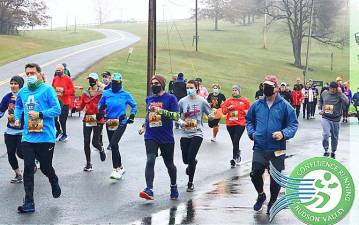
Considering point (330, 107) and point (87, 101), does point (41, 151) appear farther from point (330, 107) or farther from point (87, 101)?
point (330, 107)

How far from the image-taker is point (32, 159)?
27.2ft

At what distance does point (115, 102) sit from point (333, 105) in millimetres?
5937

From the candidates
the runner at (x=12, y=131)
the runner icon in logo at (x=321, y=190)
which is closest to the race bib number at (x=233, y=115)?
the runner at (x=12, y=131)

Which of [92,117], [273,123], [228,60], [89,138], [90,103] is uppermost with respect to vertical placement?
[273,123]

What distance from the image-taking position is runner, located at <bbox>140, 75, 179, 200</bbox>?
9.23 meters

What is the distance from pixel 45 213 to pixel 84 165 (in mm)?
4292

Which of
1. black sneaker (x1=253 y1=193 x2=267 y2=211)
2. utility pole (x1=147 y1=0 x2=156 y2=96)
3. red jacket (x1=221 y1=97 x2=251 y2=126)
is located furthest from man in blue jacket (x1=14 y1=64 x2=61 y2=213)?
utility pole (x1=147 y1=0 x2=156 y2=96)

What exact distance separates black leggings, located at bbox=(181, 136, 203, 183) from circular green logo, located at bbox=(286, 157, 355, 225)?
3.23m

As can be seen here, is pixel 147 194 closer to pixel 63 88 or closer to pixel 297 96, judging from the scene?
pixel 63 88

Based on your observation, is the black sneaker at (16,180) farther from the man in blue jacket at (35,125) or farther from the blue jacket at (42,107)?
the blue jacket at (42,107)

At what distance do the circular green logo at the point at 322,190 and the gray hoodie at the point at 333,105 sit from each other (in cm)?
753

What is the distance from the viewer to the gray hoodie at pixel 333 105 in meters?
14.4

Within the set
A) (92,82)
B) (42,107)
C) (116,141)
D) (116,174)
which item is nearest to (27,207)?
(42,107)

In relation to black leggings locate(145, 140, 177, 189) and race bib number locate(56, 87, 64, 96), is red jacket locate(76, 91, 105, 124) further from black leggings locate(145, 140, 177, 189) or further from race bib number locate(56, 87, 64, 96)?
race bib number locate(56, 87, 64, 96)
